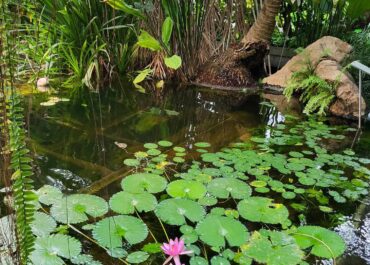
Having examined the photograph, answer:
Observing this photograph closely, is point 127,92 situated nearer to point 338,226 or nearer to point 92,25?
point 92,25

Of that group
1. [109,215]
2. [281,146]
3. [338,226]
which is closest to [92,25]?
[281,146]

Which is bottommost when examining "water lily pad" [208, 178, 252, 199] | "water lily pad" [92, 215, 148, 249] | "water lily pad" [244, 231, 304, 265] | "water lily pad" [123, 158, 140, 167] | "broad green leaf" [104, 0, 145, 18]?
"water lily pad" [92, 215, 148, 249]

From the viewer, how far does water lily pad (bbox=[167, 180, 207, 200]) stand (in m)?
1.84

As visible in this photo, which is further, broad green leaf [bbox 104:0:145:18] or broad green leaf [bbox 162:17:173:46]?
broad green leaf [bbox 162:17:173:46]

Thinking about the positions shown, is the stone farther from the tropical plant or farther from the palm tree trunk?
the palm tree trunk

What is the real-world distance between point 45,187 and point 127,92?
2063 millimetres

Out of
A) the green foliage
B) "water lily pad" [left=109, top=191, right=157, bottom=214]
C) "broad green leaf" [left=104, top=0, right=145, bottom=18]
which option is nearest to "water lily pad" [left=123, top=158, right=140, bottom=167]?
"water lily pad" [left=109, top=191, right=157, bottom=214]

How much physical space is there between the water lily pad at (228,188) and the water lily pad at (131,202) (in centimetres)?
30

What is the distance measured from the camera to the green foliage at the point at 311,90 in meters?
3.44

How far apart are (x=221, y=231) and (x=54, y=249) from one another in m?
0.58

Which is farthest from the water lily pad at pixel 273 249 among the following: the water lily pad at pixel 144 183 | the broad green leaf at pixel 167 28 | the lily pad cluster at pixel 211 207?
the broad green leaf at pixel 167 28

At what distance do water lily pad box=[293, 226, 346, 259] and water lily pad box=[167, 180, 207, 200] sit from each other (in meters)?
0.44

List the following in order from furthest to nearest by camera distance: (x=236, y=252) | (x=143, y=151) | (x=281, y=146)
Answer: (x=281, y=146), (x=143, y=151), (x=236, y=252)

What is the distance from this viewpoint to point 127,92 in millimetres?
3811
